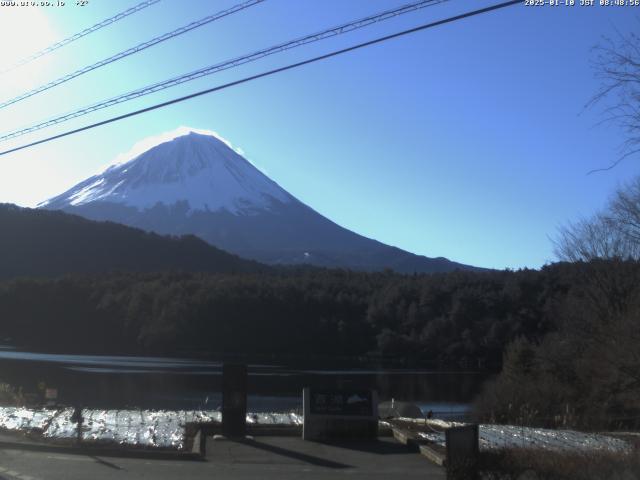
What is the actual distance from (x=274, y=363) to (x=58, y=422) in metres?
53.2

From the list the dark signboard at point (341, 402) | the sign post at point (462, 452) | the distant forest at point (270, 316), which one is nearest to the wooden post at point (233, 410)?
the dark signboard at point (341, 402)

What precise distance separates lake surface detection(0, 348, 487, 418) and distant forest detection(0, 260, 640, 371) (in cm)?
720

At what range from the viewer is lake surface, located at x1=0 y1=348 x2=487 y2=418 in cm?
3735

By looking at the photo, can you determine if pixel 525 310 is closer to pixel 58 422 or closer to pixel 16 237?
pixel 58 422

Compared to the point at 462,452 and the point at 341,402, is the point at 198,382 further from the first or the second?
the point at 462,452

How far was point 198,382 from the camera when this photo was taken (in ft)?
160

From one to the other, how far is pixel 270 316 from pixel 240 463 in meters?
68.8

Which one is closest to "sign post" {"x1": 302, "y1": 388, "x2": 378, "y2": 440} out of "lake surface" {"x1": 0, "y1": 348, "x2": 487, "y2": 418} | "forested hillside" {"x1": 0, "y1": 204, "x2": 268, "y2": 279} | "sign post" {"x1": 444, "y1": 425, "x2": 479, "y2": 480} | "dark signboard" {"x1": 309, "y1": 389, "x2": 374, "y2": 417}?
"dark signboard" {"x1": 309, "y1": 389, "x2": 374, "y2": 417}

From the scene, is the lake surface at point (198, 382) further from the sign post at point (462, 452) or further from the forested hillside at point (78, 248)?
the forested hillside at point (78, 248)

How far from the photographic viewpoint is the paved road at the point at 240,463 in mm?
12117

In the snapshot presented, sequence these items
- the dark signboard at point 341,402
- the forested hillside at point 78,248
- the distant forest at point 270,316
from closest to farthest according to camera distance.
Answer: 1. the dark signboard at point 341,402
2. the distant forest at point 270,316
3. the forested hillside at point 78,248

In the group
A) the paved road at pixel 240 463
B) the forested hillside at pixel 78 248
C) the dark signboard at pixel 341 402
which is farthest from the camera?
the forested hillside at pixel 78 248

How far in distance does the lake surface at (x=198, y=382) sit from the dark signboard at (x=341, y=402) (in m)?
17.1

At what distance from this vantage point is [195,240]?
397 feet
